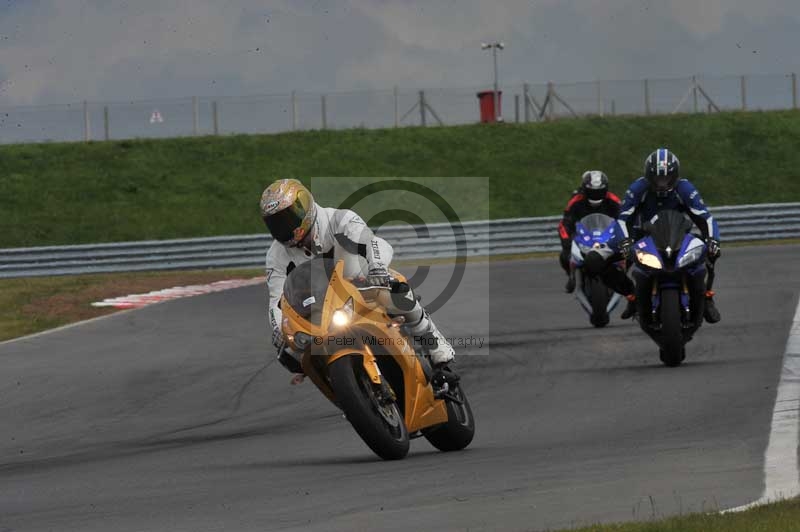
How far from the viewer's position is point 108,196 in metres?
39.7

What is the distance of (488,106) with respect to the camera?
152ft

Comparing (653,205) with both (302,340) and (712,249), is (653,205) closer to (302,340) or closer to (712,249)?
(712,249)

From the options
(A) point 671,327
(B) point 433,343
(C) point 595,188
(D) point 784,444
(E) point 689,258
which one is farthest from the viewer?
(C) point 595,188

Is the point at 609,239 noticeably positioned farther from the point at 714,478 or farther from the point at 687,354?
the point at 714,478

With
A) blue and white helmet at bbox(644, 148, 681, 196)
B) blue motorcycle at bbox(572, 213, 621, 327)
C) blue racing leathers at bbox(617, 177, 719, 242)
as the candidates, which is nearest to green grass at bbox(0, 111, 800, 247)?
blue motorcycle at bbox(572, 213, 621, 327)

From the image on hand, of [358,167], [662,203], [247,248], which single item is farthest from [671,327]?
[358,167]

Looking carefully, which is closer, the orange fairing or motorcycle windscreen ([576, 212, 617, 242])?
the orange fairing

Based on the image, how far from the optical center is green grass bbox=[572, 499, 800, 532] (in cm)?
512

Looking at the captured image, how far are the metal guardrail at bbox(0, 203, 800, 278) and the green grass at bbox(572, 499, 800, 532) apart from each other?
2258 centimetres

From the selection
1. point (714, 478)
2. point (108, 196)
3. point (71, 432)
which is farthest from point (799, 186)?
point (714, 478)

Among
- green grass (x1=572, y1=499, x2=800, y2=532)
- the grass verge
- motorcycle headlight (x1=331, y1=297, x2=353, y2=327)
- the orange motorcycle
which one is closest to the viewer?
green grass (x1=572, y1=499, x2=800, y2=532)

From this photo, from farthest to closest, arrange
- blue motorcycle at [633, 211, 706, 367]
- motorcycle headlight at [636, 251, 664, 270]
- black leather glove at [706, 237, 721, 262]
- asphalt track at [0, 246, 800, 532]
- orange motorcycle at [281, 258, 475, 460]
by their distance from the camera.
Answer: black leather glove at [706, 237, 721, 262]
motorcycle headlight at [636, 251, 664, 270]
blue motorcycle at [633, 211, 706, 367]
orange motorcycle at [281, 258, 475, 460]
asphalt track at [0, 246, 800, 532]

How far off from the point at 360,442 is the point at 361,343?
1577mm

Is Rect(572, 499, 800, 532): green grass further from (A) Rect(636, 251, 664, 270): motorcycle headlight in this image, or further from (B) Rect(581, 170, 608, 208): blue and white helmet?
(B) Rect(581, 170, 608, 208): blue and white helmet
